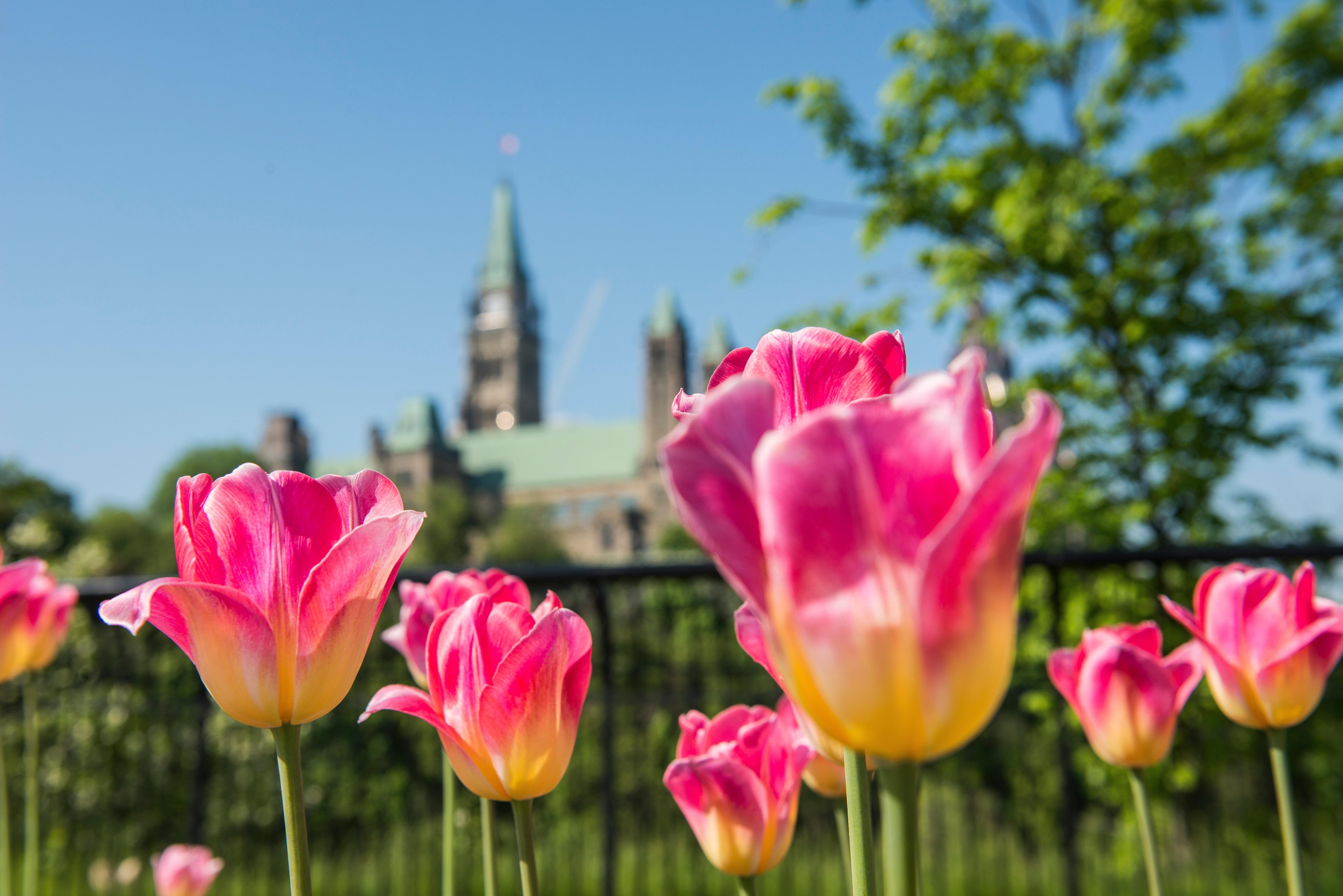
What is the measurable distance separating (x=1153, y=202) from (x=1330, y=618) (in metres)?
6.53

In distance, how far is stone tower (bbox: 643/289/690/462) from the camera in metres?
67.4

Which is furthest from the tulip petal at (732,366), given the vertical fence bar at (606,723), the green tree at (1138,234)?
the green tree at (1138,234)

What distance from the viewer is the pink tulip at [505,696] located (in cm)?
54

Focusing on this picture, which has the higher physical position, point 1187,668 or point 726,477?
point 726,477

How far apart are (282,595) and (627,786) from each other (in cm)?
319

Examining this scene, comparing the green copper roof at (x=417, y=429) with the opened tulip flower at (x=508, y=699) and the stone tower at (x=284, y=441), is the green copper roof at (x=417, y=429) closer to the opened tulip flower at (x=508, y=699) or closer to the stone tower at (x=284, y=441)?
A: the stone tower at (x=284, y=441)

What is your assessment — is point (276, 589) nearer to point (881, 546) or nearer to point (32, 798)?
point (881, 546)

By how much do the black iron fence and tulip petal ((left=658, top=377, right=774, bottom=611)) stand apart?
1672mm

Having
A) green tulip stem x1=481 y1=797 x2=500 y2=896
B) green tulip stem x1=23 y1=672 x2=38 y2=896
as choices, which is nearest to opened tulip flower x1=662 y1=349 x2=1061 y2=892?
green tulip stem x1=481 y1=797 x2=500 y2=896

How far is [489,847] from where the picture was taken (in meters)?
A: 0.71

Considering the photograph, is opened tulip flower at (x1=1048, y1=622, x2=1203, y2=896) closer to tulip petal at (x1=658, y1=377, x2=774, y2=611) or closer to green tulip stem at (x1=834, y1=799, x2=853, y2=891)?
green tulip stem at (x1=834, y1=799, x2=853, y2=891)

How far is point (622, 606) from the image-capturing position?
8.83 ft

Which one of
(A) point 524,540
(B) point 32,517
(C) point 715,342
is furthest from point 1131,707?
(C) point 715,342

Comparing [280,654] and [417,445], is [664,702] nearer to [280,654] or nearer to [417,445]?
[280,654]
